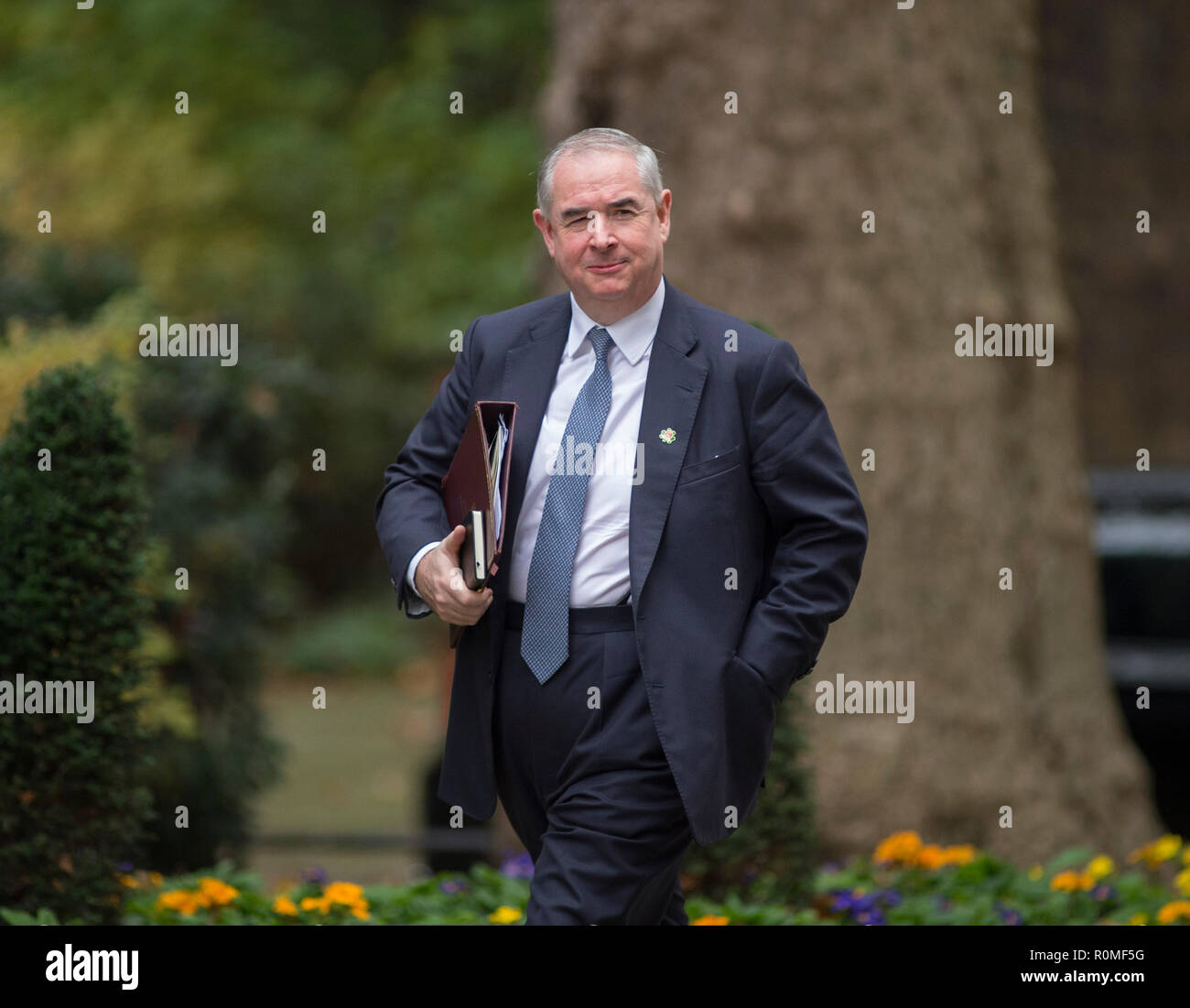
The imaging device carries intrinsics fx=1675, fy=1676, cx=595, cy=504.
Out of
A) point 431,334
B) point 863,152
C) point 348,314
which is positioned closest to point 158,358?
point 863,152

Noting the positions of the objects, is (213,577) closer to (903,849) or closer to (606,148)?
(903,849)

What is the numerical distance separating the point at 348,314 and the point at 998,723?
13420 millimetres

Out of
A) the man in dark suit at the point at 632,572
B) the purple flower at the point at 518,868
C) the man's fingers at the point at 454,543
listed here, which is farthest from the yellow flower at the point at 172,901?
the man's fingers at the point at 454,543

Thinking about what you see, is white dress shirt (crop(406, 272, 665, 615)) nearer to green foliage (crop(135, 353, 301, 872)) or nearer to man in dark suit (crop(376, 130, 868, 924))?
man in dark suit (crop(376, 130, 868, 924))

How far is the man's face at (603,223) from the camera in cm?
382

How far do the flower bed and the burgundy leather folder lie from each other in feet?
Result: 6.13

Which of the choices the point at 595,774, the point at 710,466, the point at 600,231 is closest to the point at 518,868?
the point at 595,774

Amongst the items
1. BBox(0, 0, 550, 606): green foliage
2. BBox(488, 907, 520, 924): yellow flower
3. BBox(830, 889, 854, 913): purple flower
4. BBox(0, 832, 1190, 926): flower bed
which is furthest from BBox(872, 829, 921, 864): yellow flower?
BBox(0, 0, 550, 606): green foliage

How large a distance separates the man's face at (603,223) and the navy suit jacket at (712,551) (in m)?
0.21

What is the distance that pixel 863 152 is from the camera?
7652 millimetres

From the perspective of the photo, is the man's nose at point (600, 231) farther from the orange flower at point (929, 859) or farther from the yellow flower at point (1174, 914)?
the orange flower at point (929, 859)

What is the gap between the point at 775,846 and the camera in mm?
Answer: 5816

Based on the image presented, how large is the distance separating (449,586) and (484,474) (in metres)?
0.26
